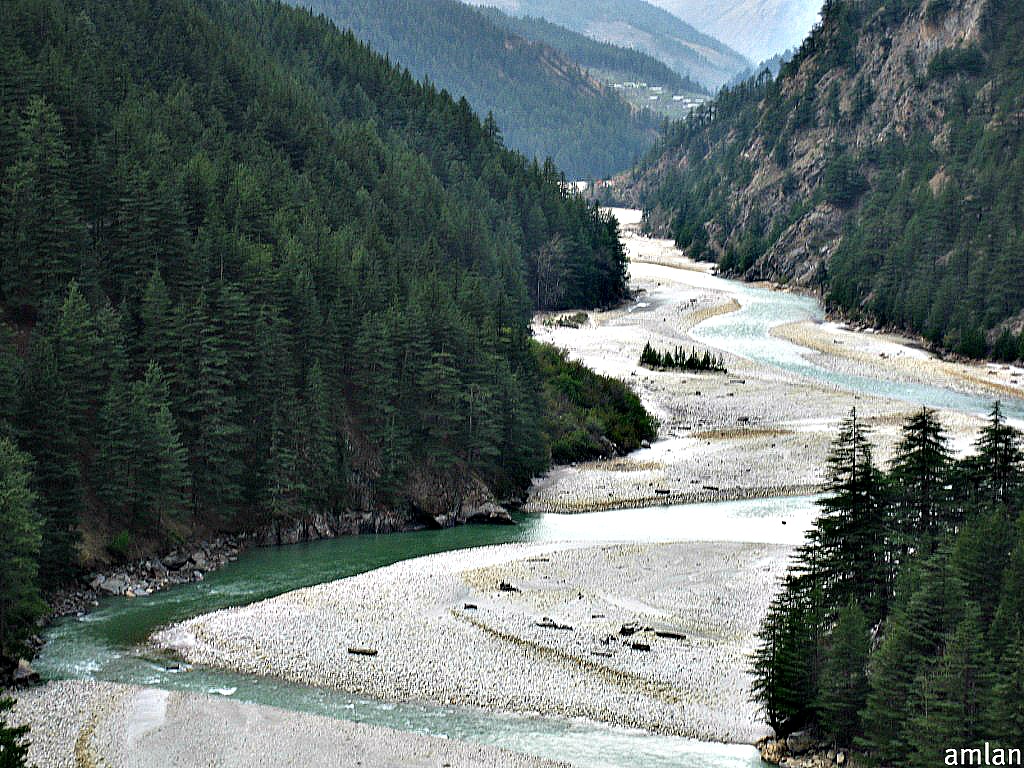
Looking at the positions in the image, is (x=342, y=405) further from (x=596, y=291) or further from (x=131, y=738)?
(x=596, y=291)

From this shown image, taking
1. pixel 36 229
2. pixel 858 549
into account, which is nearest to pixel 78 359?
pixel 36 229

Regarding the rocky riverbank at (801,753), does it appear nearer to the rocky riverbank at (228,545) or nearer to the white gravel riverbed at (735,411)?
the rocky riverbank at (228,545)

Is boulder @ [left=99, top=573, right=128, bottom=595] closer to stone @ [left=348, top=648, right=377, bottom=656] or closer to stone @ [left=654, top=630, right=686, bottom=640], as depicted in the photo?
stone @ [left=348, top=648, right=377, bottom=656]

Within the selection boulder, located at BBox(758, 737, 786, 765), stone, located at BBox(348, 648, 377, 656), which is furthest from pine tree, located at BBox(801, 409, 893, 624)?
stone, located at BBox(348, 648, 377, 656)

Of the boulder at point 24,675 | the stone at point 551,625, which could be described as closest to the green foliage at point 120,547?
the boulder at point 24,675

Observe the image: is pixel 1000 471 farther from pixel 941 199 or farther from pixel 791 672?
pixel 941 199
